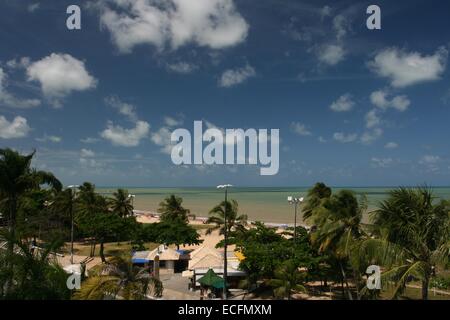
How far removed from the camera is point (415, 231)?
414 inches

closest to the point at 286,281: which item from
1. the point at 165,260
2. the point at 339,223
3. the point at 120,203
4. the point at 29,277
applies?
the point at 339,223

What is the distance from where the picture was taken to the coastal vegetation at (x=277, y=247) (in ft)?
32.6

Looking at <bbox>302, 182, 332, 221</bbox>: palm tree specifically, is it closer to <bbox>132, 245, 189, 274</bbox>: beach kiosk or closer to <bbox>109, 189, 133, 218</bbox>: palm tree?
<bbox>132, 245, 189, 274</bbox>: beach kiosk

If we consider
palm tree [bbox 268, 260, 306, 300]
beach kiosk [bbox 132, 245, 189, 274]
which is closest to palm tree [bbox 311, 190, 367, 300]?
palm tree [bbox 268, 260, 306, 300]

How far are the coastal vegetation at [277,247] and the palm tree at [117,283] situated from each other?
0.03 metres

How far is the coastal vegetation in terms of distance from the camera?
9938mm

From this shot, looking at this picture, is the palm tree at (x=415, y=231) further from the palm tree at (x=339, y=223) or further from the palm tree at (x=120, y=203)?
the palm tree at (x=120, y=203)

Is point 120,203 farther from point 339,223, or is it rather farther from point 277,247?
point 339,223

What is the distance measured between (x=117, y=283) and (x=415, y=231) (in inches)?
366

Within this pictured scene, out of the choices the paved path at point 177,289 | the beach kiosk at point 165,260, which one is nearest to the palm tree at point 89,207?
the beach kiosk at point 165,260
